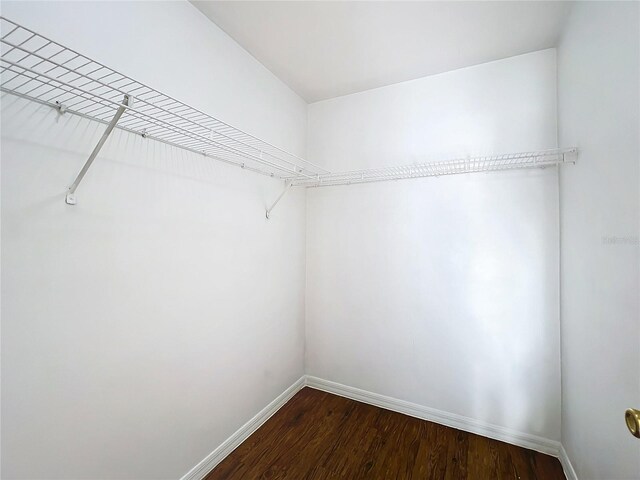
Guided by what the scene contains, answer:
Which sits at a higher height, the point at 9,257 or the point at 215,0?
the point at 215,0

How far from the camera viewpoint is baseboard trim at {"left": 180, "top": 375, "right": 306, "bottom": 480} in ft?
5.30

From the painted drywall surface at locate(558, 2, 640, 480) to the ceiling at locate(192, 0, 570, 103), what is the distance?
0.24 metres

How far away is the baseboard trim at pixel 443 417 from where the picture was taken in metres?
1.86

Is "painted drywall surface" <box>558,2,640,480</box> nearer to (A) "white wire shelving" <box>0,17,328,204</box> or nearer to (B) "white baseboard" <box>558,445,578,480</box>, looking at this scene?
(B) "white baseboard" <box>558,445,578,480</box>

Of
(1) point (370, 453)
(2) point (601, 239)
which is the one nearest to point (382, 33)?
(2) point (601, 239)

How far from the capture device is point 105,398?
1.20 m

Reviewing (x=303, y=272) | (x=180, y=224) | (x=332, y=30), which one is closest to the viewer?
(x=180, y=224)

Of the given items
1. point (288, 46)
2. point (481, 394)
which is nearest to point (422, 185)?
point (288, 46)

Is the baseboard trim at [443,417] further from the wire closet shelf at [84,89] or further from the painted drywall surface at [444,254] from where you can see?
the wire closet shelf at [84,89]

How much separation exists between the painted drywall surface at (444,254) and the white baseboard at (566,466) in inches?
4.0

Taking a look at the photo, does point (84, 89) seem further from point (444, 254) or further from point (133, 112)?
point (444, 254)

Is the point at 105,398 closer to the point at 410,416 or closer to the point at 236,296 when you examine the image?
the point at 236,296

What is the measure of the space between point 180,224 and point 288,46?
1.36m

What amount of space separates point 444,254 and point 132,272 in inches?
76.8
